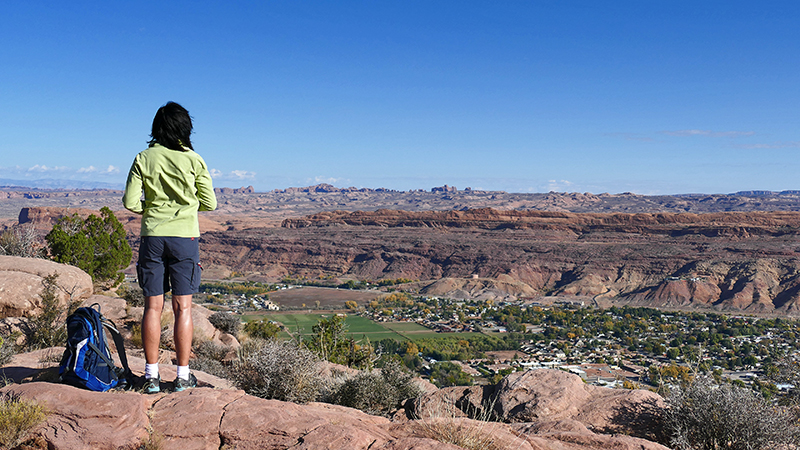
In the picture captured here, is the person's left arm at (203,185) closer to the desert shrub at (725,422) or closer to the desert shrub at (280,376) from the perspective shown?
the desert shrub at (280,376)

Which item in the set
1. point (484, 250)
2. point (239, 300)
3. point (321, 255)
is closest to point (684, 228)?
point (484, 250)

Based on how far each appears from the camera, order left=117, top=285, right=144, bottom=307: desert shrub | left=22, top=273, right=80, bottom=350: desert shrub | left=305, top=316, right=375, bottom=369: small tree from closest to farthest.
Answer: left=22, top=273, right=80, bottom=350: desert shrub
left=305, top=316, right=375, bottom=369: small tree
left=117, top=285, right=144, bottom=307: desert shrub

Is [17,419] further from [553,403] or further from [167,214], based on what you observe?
[553,403]

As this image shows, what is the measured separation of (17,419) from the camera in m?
3.34

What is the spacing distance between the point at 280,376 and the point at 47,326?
520cm

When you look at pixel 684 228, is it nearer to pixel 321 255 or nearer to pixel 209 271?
pixel 321 255

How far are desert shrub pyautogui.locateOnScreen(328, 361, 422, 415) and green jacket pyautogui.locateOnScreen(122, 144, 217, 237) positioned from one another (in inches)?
106

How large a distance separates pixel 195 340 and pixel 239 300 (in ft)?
155

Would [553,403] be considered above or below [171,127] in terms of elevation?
below

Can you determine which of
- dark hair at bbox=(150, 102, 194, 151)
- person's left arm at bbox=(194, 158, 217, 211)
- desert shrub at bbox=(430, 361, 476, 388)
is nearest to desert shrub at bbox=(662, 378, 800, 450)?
person's left arm at bbox=(194, 158, 217, 211)

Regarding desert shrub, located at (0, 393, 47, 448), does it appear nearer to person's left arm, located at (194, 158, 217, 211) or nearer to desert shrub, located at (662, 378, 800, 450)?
person's left arm, located at (194, 158, 217, 211)

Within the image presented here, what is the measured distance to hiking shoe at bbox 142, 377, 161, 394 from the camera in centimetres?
429

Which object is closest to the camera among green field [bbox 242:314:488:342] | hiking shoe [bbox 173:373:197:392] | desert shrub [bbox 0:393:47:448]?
desert shrub [bbox 0:393:47:448]

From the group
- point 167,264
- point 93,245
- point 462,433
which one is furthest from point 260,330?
point 462,433
